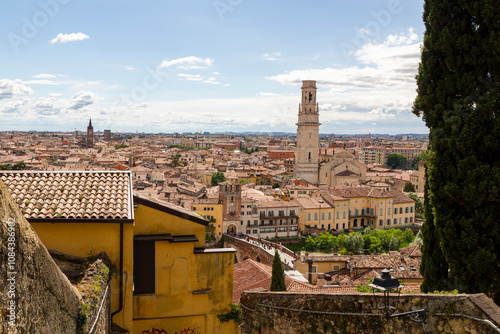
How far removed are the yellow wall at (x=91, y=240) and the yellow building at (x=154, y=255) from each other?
26cm

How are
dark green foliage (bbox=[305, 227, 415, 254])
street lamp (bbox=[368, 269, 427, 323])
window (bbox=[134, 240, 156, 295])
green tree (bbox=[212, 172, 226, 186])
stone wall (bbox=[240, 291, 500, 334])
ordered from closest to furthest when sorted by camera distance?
stone wall (bbox=[240, 291, 500, 334])
street lamp (bbox=[368, 269, 427, 323])
window (bbox=[134, 240, 156, 295])
dark green foliage (bbox=[305, 227, 415, 254])
green tree (bbox=[212, 172, 226, 186])

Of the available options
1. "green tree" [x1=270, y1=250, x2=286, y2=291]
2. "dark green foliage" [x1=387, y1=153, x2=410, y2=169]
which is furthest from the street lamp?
"dark green foliage" [x1=387, y1=153, x2=410, y2=169]

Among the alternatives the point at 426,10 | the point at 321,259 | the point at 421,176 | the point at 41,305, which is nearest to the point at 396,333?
the point at 41,305

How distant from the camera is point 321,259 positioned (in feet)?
85.6

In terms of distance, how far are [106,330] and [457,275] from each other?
5.94 metres

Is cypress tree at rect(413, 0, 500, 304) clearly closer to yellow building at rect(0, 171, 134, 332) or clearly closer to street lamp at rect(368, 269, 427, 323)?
street lamp at rect(368, 269, 427, 323)

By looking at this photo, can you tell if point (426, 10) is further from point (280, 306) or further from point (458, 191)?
point (280, 306)

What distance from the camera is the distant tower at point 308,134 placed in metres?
67.4

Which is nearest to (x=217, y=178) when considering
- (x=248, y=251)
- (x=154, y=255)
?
(x=248, y=251)

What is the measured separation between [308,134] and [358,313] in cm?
6399

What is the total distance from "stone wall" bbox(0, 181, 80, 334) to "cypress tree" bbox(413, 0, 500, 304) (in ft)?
21.7

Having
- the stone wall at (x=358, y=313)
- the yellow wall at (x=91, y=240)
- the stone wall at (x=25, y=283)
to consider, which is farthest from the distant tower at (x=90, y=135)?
the stone wall at (x=25, y=283)

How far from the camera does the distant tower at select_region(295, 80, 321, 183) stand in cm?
6738

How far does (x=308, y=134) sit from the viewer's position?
68625 millimetres
